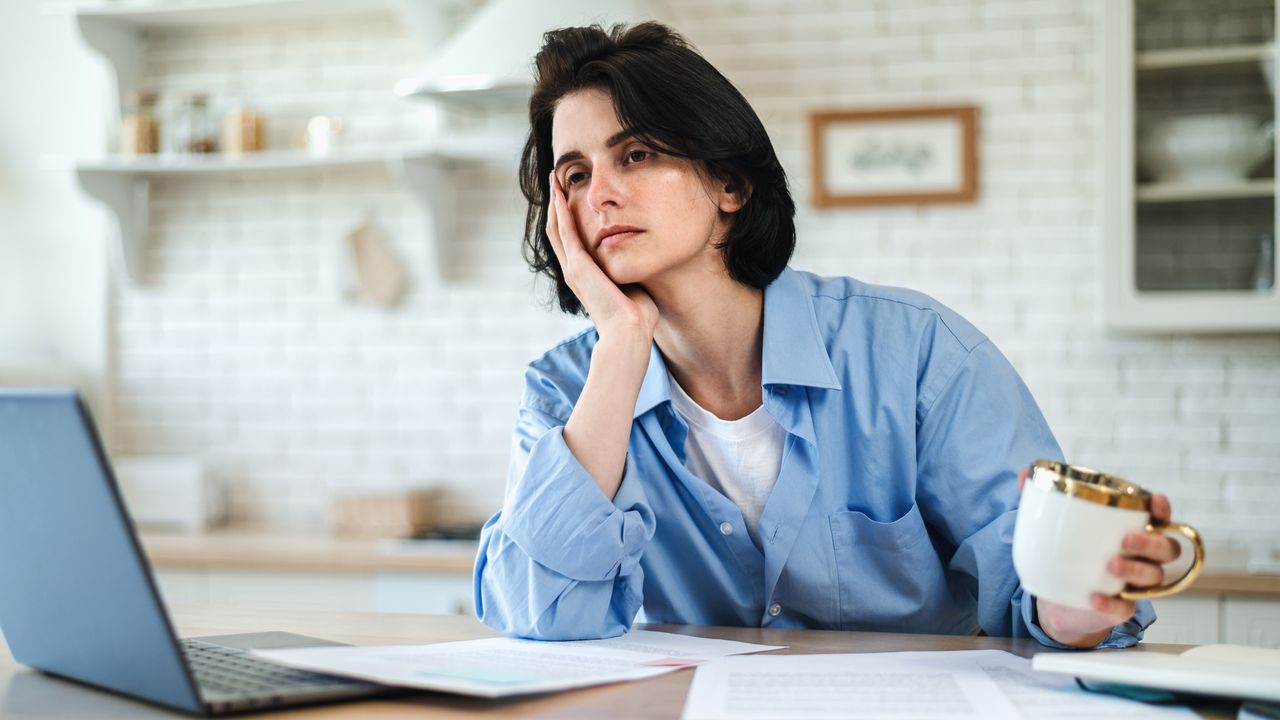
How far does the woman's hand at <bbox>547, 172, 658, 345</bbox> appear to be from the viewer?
62.7 inches

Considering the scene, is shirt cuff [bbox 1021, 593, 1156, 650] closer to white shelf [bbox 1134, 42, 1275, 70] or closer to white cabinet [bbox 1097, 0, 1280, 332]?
white cabinet [bbox 1097, 0, 1280, 332]

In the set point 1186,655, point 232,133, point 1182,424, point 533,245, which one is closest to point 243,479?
point 232,133

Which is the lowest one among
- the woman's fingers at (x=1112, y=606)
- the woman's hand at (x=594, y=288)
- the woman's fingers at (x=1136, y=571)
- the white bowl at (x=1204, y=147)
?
the woman's fingers at (x=1112, y=606)

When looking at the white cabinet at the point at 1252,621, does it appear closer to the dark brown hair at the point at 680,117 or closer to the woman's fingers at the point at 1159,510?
the dark brown hair at the point at 680,117

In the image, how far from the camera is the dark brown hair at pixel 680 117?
1.63m

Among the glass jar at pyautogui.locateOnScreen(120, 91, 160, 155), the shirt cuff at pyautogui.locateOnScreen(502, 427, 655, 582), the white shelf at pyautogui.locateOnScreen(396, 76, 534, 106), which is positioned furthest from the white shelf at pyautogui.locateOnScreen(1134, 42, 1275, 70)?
the glass jar at pyautogui.locateOnScreen(120, 91, 160, 155)

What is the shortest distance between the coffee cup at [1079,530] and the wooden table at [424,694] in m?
0.12

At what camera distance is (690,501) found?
1.59 m

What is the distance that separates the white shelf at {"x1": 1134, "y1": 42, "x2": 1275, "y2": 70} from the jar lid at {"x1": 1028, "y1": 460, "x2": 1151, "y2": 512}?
85.8 inches

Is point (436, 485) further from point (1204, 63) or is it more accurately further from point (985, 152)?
point (1204, 63)

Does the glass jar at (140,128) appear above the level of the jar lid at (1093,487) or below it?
above

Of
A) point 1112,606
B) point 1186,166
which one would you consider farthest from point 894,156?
point 1112,606

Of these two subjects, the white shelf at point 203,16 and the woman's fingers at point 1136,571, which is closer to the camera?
the woman's fingers at point 1136,571

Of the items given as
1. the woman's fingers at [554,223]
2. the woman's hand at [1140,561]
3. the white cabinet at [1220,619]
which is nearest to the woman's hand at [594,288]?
the woman's fingers at [554,223]
